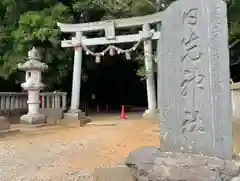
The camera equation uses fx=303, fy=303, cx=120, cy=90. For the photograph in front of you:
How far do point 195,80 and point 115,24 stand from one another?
9.95 meters

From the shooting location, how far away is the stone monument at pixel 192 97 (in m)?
3.70

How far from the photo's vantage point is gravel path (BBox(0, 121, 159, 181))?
5.47 metres

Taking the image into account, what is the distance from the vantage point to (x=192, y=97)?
13.2 ft

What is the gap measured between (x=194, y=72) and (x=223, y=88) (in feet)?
1.42

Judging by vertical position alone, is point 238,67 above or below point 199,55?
above

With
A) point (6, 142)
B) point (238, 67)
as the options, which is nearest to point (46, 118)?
point (6, 142)

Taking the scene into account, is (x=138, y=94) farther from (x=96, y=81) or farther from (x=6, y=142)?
(x=6, y=142)

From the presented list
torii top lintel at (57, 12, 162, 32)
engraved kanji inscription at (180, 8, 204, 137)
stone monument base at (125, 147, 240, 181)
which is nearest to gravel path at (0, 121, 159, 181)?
stone monument base at (125, 147, 240, 181)

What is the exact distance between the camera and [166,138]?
4188mm

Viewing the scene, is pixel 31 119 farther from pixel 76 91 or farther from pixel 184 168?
pixel 184 168

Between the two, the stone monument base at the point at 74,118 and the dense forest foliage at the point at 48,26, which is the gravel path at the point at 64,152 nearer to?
the stone monument base at the point at 74,118

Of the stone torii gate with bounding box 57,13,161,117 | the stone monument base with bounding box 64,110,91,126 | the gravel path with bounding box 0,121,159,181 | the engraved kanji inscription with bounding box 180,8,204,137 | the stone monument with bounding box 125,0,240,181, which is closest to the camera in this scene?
the stone monument with bounding box 125,0,240,181

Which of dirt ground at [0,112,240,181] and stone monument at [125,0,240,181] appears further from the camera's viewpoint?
dirt ground at [0,112,240,181]

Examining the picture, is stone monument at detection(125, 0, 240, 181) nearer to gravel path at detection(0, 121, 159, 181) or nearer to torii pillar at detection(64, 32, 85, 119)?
gravel path at detection(0, 121, 159, 181)
